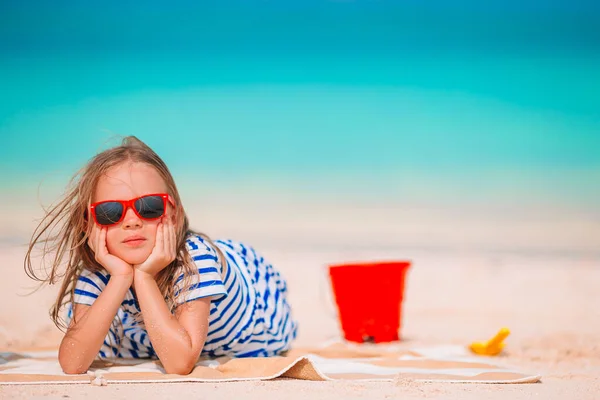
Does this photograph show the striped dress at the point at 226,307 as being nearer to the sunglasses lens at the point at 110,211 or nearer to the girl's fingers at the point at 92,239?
the girl's fingers at the point at 92,239

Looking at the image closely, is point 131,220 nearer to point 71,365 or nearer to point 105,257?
point 105,257

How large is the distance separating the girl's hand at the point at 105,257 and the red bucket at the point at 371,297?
1.51 m

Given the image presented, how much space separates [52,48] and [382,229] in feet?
17.9

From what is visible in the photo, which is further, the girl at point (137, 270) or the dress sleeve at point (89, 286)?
the dress sleeve at point (89, 286)

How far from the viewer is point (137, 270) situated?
6.95 ft

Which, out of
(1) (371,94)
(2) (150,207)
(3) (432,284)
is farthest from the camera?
(1) (371,94)

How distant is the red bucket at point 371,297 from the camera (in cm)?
342

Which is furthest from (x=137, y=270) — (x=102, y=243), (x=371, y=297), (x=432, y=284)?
(x=432, y=284)

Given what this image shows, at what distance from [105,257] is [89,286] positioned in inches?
6.5

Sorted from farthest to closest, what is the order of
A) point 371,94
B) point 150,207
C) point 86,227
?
point 371,94, point 86,227, point 150,207

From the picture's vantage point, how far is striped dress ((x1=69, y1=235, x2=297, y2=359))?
221cm

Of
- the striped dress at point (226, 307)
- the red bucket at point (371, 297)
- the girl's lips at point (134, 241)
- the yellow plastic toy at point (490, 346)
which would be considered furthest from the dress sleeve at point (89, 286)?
the yellow plastic toy at point (490, 346)

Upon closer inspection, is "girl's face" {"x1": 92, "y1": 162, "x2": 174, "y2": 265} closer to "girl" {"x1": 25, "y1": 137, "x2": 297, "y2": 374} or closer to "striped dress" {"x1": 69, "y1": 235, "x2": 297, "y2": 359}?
"girl" {"x1": 25, "y1": 137, "x2": 297, "y2": 374}

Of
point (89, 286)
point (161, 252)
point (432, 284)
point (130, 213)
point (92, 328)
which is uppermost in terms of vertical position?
point (432, 284)
